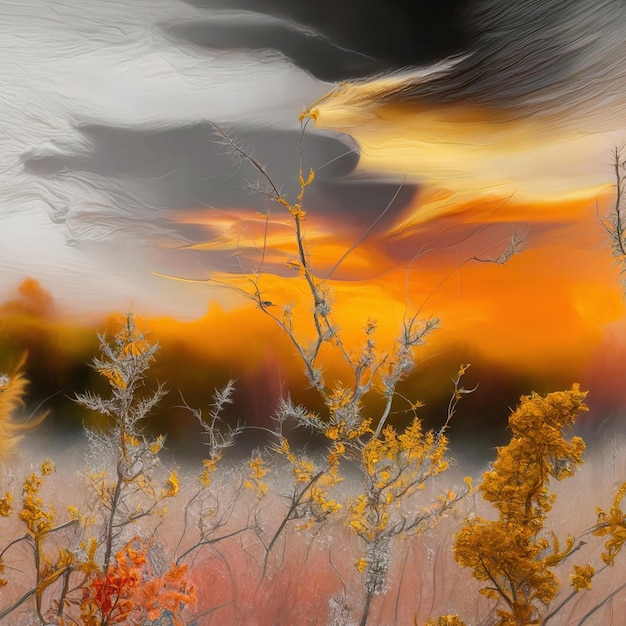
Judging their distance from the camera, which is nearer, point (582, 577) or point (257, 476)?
point (582, 577)

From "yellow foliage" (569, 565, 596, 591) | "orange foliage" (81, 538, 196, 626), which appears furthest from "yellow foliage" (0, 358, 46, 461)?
"yellow foliage" (569, 565, 596, 591)

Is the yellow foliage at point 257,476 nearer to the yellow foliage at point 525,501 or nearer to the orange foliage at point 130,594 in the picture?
the orange foliage at point 130,594

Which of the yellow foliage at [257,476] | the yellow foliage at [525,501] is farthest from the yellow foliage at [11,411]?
the yellow foliage at [525,501]

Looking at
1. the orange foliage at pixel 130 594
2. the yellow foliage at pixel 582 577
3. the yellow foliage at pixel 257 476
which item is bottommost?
the orange foliage at pixel 130 594

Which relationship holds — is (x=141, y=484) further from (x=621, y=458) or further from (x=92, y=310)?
(x=621, y=458)

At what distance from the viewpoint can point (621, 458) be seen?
3199mm

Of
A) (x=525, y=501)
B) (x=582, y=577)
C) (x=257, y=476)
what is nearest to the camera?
(x=525, y=501)

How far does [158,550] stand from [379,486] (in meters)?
1.01

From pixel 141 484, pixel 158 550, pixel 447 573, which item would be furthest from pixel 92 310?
pixel 447 573

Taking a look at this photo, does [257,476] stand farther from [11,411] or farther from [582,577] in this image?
[582,577]

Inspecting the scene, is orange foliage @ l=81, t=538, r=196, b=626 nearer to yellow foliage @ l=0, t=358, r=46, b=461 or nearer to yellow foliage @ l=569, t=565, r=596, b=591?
yellow foliage @ l=0, t=358, r=46, b=461

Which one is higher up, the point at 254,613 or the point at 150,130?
the point at 150,130

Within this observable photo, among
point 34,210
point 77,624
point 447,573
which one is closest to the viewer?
point 77,624

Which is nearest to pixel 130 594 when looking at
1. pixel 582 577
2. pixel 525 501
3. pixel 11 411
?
pixel 11 411
